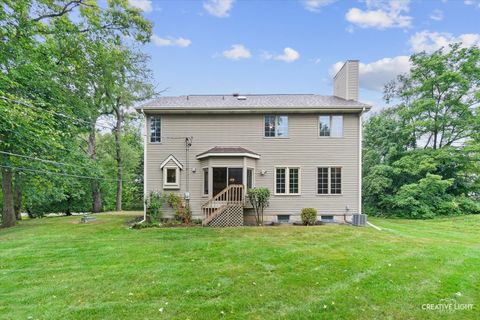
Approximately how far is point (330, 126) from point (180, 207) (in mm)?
8310

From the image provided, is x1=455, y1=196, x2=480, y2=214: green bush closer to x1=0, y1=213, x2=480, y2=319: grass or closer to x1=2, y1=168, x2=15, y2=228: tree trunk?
x1=0, y1=213, x2=480, y2=319: grass

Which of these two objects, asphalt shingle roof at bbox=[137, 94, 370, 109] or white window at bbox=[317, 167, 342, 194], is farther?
white window at bbox=[317, 167, 342, 194]

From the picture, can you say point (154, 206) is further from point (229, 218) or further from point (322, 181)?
point (322, 181)

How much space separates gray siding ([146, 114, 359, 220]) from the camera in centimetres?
1211

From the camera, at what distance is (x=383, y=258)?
6312 millimetres

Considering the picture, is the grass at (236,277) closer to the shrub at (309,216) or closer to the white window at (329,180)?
the shrub at (309,216)

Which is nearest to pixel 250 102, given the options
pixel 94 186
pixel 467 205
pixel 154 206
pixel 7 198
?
pixel 154 206

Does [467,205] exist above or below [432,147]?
below

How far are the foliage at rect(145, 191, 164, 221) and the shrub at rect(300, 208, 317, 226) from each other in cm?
676

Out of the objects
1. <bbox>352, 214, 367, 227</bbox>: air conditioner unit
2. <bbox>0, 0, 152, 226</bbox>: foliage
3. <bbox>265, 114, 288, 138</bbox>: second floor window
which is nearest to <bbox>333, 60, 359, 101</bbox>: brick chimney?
<bbox>265, 114, 288, 138</bbox>: second floor window

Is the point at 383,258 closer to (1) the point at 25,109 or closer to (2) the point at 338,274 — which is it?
(2) the point at 338,274

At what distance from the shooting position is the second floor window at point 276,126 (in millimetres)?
12328

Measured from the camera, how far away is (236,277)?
506 centimetres

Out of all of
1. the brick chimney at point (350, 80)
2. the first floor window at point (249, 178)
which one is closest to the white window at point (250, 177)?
the first floor window at point (249, 178)
